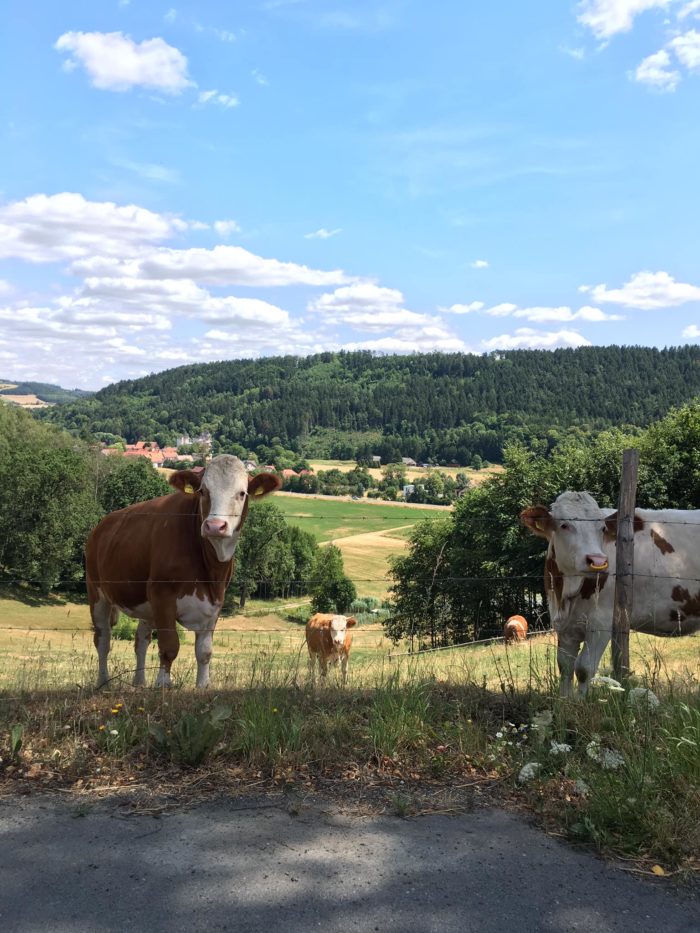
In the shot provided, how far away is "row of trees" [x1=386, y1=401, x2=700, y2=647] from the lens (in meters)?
27.7

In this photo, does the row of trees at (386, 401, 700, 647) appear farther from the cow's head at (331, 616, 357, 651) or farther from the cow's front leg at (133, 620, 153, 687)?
the cow's front leg at (133, 620, 153, 687)

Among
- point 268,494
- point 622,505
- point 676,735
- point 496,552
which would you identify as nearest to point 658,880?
point 676,735

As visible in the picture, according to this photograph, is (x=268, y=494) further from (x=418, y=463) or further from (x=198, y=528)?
(x=418, y=463)

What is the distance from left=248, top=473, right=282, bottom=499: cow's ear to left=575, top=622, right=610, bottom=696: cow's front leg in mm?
3428

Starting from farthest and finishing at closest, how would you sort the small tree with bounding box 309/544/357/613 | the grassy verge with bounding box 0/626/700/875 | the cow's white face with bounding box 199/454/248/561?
1. the small tree with bounding box 309/544/357/613
2. the cow's white face with bounding box 199/454/248/561
3. the grassy verge with bounding box 0/626/700/875

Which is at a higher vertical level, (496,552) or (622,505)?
(622,505)

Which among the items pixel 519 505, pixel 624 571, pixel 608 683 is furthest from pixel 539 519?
pixel 519 505

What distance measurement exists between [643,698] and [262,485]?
13.2 feet

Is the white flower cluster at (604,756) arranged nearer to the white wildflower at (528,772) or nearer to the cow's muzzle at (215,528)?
the white wildflower at (528,772)

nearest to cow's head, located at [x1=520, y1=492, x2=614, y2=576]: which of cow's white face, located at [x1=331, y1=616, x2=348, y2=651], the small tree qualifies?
cow's white face, located at [x1=331, y1=616, x2=348, y2=651]

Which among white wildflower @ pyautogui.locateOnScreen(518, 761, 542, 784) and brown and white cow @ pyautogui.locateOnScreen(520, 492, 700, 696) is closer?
white wildflower @ pyautogui.locateOnScreen(518, 761, 542, 784)

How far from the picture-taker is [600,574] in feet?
22.0

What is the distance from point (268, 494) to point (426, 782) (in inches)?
131

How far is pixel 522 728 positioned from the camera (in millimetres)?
5152
